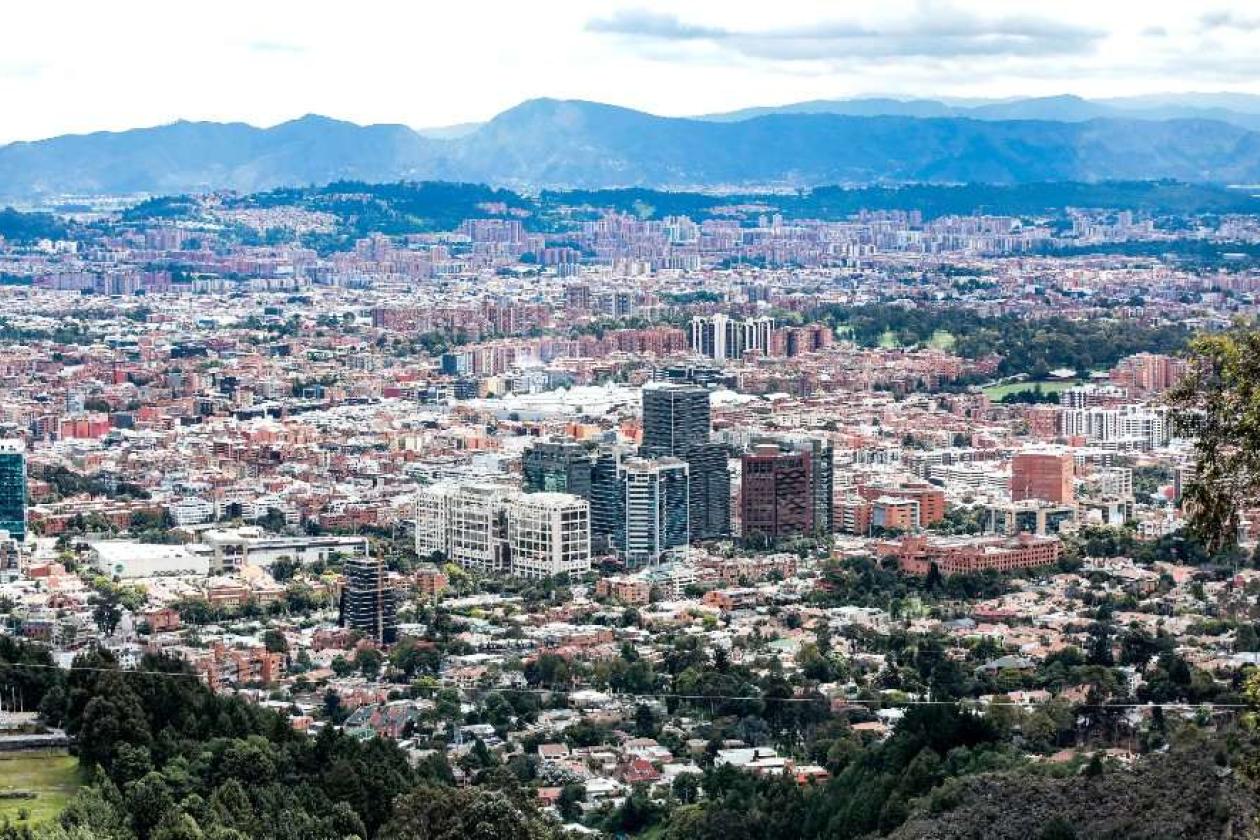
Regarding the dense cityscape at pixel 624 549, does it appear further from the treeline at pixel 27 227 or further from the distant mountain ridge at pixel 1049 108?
the distant mountain ridge at pixel 1049 108

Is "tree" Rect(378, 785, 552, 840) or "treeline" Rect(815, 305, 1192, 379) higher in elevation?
"tree" Rect(378, 785, 552, 840)

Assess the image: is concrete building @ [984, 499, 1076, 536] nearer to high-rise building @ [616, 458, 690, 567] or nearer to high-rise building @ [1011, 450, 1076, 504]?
high-rise building @ [1011, 450, 1076, 504]

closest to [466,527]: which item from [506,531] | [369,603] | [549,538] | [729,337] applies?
[506,531]

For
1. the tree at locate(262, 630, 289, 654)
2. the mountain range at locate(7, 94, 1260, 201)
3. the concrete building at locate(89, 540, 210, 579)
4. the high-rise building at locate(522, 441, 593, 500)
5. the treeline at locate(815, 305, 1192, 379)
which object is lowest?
the concrete building at locate(89, 540, 210, 579)

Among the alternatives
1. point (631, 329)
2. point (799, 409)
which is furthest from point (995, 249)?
point (799, 409)

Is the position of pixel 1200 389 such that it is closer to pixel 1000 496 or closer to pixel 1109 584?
pixel 1109 584

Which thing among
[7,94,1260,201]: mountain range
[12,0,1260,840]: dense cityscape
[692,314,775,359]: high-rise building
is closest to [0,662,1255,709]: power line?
[12,0,1260,840]: dense cityscape
